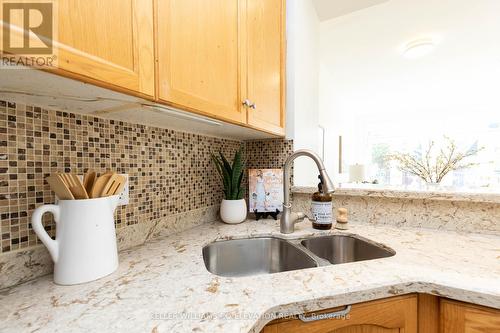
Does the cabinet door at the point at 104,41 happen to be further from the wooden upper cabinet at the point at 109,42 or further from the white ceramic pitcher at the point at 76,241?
the white ceramic pitcher at the point at 76,241

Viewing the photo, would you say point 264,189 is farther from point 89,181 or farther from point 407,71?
point 407,71

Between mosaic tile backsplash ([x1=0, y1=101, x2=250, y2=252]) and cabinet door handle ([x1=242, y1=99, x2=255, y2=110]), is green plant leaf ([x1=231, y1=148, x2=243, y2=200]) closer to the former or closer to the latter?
mosaic tile backsplash ([x1=0, y1=101, x2=250, y2=252])

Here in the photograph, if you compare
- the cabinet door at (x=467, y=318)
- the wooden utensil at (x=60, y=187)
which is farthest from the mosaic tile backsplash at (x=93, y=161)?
the cabinet door at (x=467, y=318)

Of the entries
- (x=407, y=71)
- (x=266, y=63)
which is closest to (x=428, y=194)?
(x=266, y=63)

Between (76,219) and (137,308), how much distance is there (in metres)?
0.25

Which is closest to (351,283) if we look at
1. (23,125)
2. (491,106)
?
(23,125)

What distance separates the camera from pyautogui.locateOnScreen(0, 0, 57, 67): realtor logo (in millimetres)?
334

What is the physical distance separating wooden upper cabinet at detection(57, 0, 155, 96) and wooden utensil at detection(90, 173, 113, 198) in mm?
253

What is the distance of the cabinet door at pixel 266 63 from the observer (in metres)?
0.93

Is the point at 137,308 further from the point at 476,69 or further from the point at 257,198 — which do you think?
the point at 476,69

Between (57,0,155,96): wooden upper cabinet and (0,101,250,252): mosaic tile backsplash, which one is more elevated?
(57,0,155,96): wooden upper cabinet

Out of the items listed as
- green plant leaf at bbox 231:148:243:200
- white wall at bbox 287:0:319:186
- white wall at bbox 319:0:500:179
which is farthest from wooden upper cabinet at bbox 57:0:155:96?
white wall at bbox 319:0:500:179

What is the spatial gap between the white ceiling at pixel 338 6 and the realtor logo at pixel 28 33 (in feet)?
5.22

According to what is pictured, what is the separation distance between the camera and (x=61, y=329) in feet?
1.27
